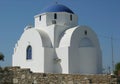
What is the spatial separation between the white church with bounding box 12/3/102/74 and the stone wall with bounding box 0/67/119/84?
1121cm

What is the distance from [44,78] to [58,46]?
13249 mm

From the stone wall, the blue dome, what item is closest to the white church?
the blue dome

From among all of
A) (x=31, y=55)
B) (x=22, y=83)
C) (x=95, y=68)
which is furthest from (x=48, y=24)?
(x=22, y=83)

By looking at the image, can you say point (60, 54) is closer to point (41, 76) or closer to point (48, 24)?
point (48, 24)

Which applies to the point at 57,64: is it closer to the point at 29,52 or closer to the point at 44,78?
the point at 29,52

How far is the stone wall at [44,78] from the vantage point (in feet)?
36.4

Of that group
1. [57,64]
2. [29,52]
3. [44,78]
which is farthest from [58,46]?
[44,78]

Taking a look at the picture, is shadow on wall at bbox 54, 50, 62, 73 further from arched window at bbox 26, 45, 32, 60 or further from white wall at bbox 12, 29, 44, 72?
arched window at bbox 26, 45, 32, 60

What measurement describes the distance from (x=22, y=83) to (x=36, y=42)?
43.1ft

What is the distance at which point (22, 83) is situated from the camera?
12.0 meters

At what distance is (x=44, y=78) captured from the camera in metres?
11.6

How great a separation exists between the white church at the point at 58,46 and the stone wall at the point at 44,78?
1121 cm

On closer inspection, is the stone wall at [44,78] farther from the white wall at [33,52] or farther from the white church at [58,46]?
the white wall at [33,52]

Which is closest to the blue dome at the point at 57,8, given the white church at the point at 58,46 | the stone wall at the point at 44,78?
the white church at the point at 58,46
